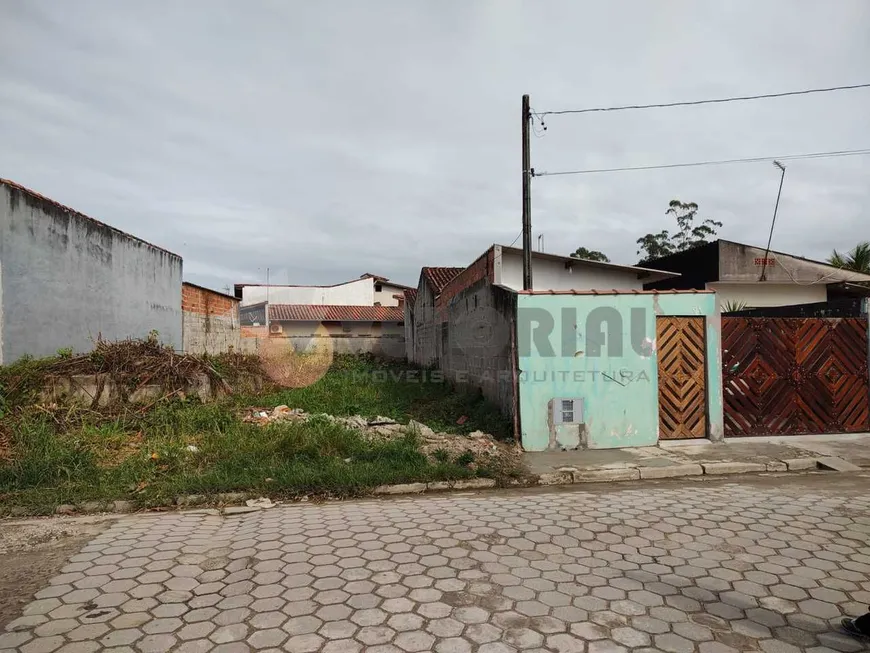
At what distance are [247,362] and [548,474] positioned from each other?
1015 cm

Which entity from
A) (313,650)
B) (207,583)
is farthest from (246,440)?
(313,650)

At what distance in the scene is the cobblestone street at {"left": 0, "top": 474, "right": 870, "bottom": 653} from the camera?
269 cm

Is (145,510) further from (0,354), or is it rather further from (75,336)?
(75,336)

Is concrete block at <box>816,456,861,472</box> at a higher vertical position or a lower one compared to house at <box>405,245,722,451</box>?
lower

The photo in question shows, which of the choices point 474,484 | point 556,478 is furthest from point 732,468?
point 474,484

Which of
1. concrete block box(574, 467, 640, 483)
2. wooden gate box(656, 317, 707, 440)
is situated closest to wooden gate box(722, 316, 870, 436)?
wooden gate box(656, 317, 707, 440)

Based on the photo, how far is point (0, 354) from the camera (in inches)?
299

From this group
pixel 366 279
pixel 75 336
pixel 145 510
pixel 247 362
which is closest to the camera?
pixel 145 510

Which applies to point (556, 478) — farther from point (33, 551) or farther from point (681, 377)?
point (33, 551)

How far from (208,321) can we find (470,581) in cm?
1579

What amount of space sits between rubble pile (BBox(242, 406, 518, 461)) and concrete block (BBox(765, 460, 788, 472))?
321 centimetres

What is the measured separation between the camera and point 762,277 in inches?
695

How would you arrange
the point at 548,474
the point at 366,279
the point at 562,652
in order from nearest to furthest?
the point at 562,652 < the point at 548,474 < the point at 366,279

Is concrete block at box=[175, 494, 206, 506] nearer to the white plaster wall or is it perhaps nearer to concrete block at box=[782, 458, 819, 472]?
concrete block at box=[782, 458, 819, 472]
